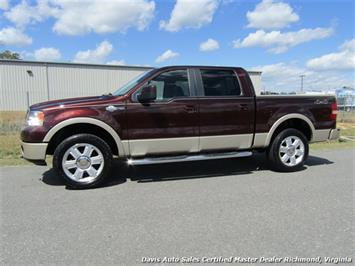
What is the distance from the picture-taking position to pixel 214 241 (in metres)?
3.51

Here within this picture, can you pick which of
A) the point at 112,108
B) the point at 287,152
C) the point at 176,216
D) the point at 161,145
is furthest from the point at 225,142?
the point at 176,216

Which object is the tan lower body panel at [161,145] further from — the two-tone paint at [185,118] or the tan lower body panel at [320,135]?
the tan lower body panel at [320,135]

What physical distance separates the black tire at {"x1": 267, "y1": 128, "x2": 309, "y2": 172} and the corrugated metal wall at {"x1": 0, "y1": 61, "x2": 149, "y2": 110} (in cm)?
2711

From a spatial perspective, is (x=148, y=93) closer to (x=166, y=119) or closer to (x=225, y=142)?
(x=166, y=119)

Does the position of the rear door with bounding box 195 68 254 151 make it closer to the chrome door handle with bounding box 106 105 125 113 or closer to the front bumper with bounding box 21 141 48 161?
the chrome door handle with bounding box 106 105 125 113

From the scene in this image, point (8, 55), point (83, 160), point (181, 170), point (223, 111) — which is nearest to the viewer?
point (83, 160)

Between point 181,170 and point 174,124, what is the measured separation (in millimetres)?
1277

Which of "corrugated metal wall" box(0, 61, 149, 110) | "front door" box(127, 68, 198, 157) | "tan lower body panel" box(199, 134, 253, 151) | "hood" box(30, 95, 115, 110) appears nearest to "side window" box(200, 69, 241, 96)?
"front door" box(127, 68, 198, 157)

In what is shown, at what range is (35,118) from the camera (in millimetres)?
5395

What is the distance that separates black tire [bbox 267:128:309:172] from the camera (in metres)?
6.57

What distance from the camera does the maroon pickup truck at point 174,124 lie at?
5430 mm

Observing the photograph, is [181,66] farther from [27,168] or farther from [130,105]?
[27,168]

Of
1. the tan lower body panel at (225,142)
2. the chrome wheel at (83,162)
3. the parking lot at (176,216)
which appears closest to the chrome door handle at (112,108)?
the chrome wheel at (83,162)

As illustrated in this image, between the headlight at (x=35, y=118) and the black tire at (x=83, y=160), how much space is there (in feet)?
1.57
